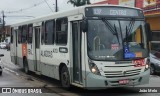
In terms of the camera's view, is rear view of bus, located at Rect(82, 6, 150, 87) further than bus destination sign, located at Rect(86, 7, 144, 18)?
No

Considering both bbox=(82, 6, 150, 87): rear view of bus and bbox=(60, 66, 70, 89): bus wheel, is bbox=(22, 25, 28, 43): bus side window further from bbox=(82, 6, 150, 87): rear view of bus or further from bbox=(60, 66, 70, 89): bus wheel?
bbox=(82, 6, 150, 87): rear view of bus

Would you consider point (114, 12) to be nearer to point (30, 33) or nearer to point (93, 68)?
point (93, 68)

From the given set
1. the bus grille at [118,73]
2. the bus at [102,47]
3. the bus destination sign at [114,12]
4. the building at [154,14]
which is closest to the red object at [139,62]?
the bus at [102,47]

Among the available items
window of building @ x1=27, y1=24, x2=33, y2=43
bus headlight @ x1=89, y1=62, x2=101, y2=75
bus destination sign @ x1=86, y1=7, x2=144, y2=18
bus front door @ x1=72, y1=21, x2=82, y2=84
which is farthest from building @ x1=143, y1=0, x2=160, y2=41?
bus headlight @ x1=89, y1=62, x2=101, y2=75

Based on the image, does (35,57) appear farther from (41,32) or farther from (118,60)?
(118,60)

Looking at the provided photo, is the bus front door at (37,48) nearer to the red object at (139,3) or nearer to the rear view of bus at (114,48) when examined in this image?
the rear view of bus at (114,48)

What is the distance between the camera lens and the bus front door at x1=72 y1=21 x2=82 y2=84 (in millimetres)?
11825

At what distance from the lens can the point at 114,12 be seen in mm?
11727

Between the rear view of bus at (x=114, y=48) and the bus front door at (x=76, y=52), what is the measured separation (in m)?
0.71

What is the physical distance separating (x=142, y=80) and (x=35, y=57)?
21.9 ft

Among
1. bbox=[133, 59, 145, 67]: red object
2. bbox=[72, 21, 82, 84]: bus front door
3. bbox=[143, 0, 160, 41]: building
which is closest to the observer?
bbox=[133, 59, 145, 67]: red object

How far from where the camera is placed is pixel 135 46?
11789mm

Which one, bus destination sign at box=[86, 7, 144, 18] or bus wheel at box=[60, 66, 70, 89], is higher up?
bus destination sign at box=[86, 7, 144, 18]

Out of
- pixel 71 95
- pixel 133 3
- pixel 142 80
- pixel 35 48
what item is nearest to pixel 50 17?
pixel 35 48
